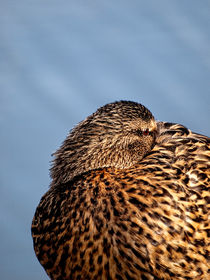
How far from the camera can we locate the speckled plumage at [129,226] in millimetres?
2135

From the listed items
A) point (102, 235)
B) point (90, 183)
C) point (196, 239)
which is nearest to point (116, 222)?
point (102, 235)

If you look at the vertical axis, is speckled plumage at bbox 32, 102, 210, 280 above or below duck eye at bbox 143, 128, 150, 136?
below

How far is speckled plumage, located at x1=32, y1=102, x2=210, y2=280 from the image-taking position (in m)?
2.13

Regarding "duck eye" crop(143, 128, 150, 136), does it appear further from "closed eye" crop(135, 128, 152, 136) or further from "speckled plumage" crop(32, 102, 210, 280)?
"speckled plumage" crop(32, 102, 210, 280)

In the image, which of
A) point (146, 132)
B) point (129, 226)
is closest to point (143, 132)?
point (146, 132)

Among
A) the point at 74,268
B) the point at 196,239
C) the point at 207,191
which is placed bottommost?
the point at 74,268

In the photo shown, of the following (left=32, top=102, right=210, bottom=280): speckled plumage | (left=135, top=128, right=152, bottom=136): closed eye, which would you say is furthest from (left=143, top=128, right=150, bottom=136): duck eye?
(left=32, top=102, right=210, bottom=280): speckled plumage

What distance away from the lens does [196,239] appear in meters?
2.21

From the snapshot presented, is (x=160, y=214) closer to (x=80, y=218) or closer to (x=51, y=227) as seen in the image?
(x=80, y=218)

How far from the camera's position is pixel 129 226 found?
2143 mm

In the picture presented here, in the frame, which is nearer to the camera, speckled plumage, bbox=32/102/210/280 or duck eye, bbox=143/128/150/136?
speckled plumage, bbox=32/102/210/280

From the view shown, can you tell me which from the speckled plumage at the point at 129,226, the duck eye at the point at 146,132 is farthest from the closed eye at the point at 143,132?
the speckled plumage at the point at 129,226

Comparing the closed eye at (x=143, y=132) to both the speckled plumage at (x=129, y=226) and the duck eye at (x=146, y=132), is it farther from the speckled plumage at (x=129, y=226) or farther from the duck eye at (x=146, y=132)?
the speckled plumage at (x=129, y=226)

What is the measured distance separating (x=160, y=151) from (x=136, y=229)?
1.93ft
